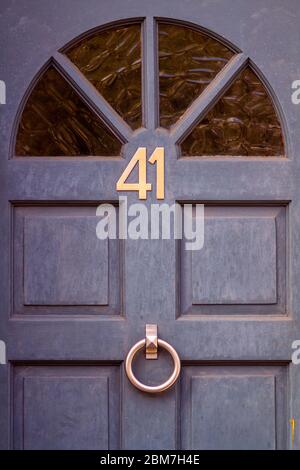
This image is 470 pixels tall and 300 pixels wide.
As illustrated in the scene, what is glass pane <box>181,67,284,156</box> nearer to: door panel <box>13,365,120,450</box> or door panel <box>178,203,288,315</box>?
door panel <box>178,203,288,315</box>

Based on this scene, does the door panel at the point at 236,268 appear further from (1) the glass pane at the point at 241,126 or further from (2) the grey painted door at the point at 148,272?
Answer: (1) the glass pane at the point at 241,126

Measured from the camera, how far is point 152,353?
199 centimetres

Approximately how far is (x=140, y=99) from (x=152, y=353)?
0.66 m
